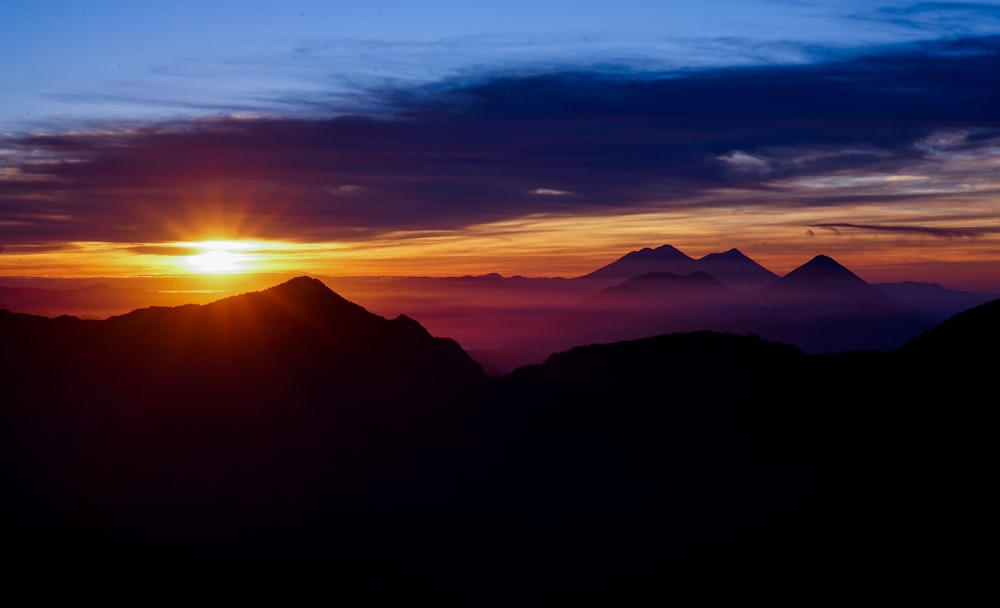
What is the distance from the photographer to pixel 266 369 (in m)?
71.1

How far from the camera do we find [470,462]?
57.0 metres

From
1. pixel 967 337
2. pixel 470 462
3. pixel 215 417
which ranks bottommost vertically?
pixel 470 462

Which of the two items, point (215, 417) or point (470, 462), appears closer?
point (470, 462)

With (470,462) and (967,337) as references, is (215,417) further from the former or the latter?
(967,337)

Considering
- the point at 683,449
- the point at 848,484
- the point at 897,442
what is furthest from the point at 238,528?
the point at 897,442

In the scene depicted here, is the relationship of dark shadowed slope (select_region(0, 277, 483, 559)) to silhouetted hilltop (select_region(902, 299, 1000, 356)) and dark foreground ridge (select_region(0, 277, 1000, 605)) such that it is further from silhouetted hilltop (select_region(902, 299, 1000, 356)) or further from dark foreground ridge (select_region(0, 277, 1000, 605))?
silhouetted hilltop (select_region(902, 299, 1000, 356))

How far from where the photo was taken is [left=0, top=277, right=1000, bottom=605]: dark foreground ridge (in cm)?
4234

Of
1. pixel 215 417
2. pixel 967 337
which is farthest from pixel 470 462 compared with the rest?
pixel 967 337

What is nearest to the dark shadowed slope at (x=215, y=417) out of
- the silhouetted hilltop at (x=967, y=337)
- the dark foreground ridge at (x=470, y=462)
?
the dark foreground ridge at (x=470, y=462)

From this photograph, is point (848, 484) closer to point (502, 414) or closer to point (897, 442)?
point (897, 442)

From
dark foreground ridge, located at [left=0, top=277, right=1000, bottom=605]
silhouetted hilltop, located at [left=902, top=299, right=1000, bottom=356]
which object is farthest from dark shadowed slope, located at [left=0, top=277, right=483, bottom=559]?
silhouetted hilltop, located at [left=902, top=299, right=1000, bottom=356]

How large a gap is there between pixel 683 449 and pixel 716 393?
23.9 ft

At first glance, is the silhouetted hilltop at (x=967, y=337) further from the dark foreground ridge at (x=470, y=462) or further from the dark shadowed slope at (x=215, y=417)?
the dark shadowed slope at (x=215, y=417)

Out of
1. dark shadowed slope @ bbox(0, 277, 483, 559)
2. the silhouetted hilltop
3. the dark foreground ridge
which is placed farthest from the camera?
the silhouetted hilltop
